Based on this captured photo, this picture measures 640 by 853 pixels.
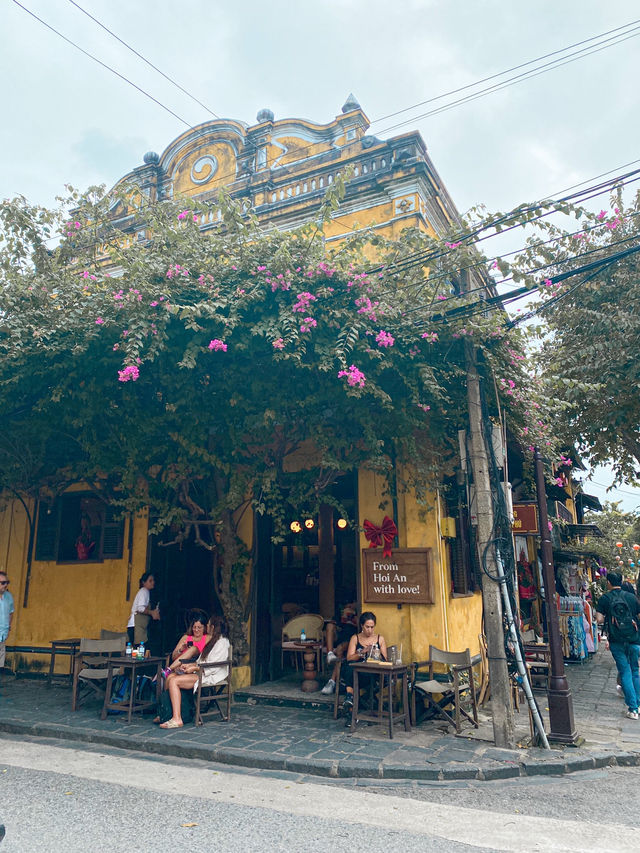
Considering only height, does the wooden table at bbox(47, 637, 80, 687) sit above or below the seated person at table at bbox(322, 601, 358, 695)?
below

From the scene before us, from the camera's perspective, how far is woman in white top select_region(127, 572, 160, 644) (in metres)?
9.59

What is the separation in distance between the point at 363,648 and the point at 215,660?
195 cm

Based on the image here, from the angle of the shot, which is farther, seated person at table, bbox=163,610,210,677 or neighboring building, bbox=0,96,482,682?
neighboring building, bbox=0,96,482,682

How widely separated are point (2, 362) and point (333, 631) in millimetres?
6333

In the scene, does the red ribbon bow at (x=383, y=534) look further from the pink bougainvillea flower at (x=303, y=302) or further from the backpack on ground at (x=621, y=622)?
the pink bougainvillea flower at (x=303, y=302)

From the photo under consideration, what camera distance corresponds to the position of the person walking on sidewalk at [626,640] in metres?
8.24

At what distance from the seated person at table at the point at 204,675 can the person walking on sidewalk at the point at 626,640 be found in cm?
525

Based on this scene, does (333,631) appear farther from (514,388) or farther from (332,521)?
(514,388)

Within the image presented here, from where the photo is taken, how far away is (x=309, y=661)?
9.13 metres

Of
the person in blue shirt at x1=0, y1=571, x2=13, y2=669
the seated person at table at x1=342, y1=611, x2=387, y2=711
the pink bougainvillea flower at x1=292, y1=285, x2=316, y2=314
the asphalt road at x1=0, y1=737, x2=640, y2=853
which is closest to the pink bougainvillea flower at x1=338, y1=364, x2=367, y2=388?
the pink bougainvillea flower at x1=292, y1=285, x2=316, y2=314

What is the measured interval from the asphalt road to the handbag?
3.10 meters

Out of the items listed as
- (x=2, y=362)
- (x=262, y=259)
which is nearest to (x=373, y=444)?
(x=262, y=259)

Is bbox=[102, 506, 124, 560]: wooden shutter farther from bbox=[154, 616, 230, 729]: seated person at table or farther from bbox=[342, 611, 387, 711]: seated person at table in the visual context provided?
bbox=[342, 611, 387, 711]: seated person at table

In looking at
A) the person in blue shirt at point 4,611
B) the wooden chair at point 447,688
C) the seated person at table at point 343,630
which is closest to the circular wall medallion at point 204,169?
the person in blue shirt at point 4,611
